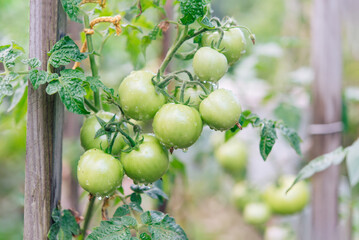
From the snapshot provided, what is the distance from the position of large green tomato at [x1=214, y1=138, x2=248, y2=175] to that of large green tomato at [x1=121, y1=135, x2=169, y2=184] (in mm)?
1219

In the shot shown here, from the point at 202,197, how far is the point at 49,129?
243 cm

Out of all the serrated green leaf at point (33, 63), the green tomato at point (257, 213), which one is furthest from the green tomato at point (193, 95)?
the green tomato at point (257, 213)

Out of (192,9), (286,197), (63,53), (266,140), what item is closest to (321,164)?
(266,140)

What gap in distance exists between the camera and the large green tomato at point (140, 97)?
1.80 feet

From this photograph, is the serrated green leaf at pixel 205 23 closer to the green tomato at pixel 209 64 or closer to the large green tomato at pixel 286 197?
the green tomato at pixel 209 64

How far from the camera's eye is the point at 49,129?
556mm

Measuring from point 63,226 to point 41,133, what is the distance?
155 millimetres

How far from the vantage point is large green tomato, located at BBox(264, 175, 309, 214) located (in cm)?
149

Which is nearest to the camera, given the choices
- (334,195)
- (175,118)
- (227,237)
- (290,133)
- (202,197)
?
(175,118)

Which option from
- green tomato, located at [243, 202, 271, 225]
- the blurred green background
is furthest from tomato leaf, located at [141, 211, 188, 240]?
green tomato, located at [243, 202, 271, 225]

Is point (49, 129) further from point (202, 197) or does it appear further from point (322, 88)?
point (202, 197)

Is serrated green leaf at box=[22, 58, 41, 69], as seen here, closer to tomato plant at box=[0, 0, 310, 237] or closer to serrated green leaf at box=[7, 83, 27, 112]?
tomato plant at box=[0, 0, 310, 237]

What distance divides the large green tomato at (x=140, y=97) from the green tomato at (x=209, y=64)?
7 cm

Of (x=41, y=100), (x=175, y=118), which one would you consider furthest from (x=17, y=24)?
(x=175, y=118)
